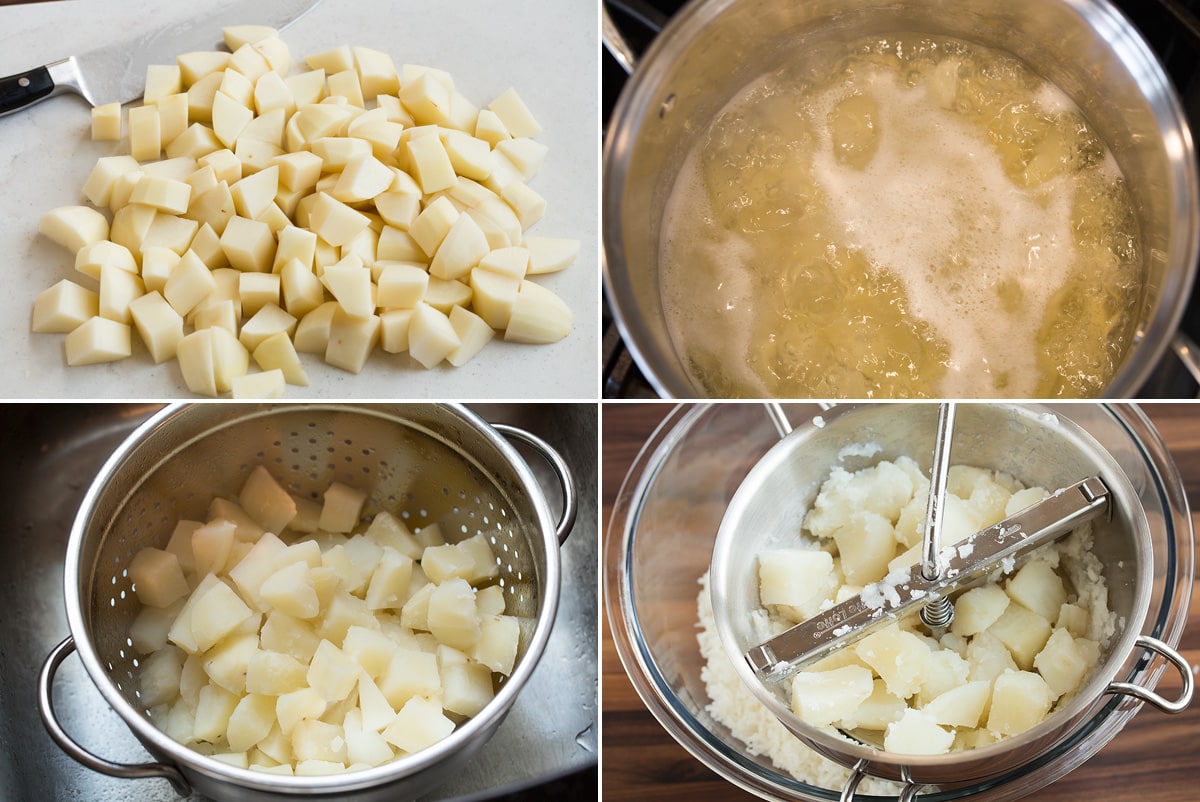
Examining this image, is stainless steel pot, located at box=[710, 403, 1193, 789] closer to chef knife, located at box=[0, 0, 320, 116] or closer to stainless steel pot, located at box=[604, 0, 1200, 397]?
stainless steel pot, located at box=[604, 0, 1200, 397]

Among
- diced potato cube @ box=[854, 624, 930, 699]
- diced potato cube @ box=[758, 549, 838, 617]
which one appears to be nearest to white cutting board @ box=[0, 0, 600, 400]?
diced potato cube @ box=[758, 549, 838, 617]

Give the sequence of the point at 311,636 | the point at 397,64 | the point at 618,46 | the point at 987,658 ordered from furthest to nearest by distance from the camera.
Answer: the point at 397,64, the point at 618,46, the point at 311,636, the point at 987,658

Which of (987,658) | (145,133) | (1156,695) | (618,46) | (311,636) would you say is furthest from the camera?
(145,133)

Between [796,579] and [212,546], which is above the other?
[796,579]

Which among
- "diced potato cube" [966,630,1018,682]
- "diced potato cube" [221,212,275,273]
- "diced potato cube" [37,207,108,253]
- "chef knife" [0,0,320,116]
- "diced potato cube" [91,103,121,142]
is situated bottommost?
"diced potato cube" [966,630,1018,682]

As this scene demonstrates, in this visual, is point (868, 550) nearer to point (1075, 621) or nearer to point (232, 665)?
point (1075, 621)

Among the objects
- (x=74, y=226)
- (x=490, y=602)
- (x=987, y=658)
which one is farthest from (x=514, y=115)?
(x=987, y=658)
